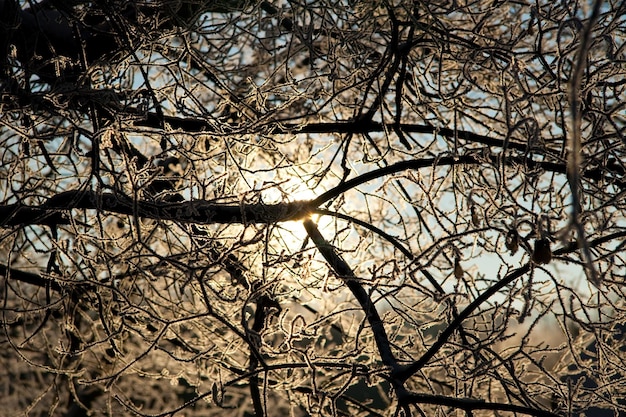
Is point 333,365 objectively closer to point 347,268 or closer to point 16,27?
point 347,268

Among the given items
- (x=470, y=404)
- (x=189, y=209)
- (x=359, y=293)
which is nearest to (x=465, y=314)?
(x=470, y=404)

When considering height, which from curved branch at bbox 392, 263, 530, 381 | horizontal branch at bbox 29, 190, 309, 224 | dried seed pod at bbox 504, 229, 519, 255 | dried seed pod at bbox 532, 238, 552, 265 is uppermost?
horizontal branch at bbox 29, 190, 309, 224

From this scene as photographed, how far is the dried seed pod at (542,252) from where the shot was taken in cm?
126

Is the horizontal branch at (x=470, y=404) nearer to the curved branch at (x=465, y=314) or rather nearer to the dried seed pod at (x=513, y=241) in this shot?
the curved branch at (x=465, y=314)

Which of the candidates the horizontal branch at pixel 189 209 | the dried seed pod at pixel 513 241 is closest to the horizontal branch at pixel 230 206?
the horizontal branch at pixel 189 209

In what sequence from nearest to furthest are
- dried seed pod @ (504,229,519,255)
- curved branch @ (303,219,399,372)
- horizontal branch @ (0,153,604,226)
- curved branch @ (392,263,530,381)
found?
curved branch @ (392,263,530,381)
dried seed pod @ (504,229,519,255)
curved branch @ (303,219,399,372)
horizontal branch @ (0,153,604,226)

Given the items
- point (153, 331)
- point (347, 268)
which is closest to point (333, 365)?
point (347, 268)

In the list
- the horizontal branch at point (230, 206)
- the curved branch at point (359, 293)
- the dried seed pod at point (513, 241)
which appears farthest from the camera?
the horizontal branch at point (230, 206)

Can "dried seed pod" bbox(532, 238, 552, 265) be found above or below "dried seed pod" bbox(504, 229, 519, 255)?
below

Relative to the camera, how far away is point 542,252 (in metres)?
1.26

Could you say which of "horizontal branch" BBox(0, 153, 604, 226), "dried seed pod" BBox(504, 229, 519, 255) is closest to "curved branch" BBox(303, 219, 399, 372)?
"horizontal branch" BBox(0, 153, 604, 226)

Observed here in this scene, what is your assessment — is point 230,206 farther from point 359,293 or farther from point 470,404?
point 470,404

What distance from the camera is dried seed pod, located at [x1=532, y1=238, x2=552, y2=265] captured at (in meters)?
1.26

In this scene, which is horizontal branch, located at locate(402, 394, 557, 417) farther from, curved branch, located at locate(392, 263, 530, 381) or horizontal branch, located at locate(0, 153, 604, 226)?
horizontal branch, located at locate(0, 153, 604, 226)
